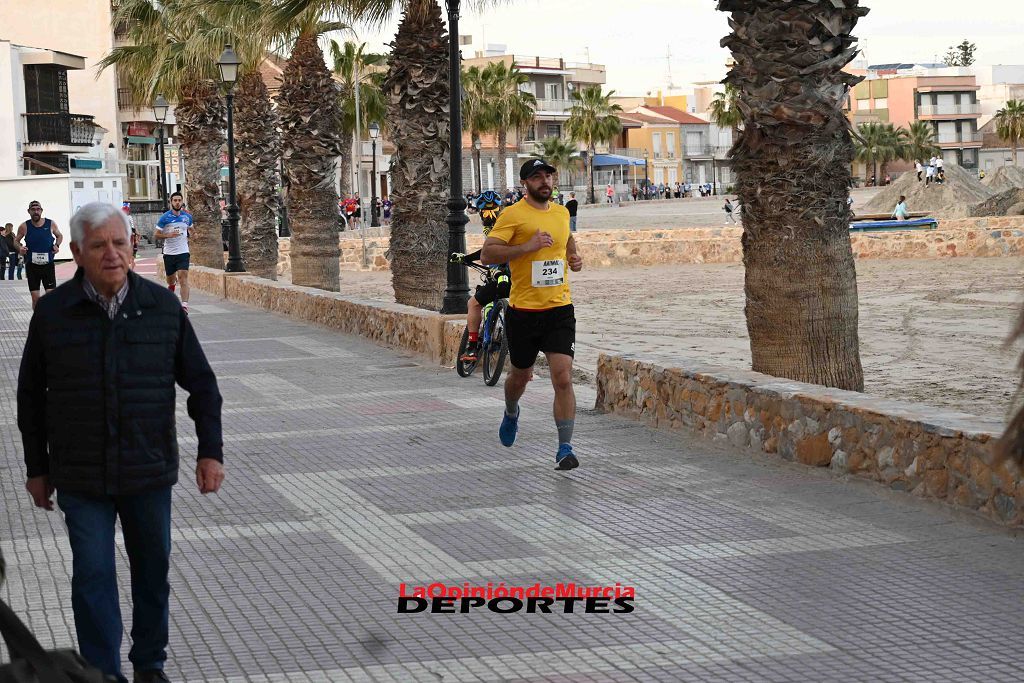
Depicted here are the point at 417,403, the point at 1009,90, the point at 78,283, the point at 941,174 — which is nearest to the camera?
the point at 78,283

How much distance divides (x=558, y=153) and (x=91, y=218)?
99990 millimetres

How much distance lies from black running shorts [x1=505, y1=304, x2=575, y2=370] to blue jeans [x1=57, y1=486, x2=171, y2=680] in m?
4.25

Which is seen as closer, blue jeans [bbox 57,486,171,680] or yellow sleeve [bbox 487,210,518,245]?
blue jeans [bbox 57,486,171,680]

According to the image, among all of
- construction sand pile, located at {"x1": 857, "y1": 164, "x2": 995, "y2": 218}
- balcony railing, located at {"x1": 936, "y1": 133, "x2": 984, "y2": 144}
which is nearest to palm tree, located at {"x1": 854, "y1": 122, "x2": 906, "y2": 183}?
balcony railing, located at {"x1": 936, "y1": 133, "x2": 984, "y2": 144}

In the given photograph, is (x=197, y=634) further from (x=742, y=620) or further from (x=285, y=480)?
(x=285, y=480)

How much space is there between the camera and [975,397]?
12.4 meters

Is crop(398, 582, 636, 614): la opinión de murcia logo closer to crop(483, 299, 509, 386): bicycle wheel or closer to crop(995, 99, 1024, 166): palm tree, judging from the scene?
crop(483, 299, 509, 386): bicycle wheel

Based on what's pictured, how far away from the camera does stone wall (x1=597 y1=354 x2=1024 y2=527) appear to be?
22.2ft

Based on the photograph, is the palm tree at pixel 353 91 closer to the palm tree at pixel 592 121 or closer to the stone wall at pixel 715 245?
the stone wall at pixel 715 245

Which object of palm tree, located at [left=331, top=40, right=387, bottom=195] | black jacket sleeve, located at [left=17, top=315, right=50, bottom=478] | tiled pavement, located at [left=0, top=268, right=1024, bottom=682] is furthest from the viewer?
palm tree, located at [left=331, top=40, right=387, bottom=195]

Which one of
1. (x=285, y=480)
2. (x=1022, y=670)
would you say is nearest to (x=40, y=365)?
(x=1022, y=670)

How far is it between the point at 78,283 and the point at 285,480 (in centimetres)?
415

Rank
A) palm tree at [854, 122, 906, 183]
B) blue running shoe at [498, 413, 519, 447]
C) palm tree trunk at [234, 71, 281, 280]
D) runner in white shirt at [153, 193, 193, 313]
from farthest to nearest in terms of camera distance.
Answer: palm tree at [854, 122, 906, 183], palm tree trunk at [234, 71, 281, 280], runner in white shirt at [153, 193, 193, 313], blue running shoe at [498, 413, 519, 447]

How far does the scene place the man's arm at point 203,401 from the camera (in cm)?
450
